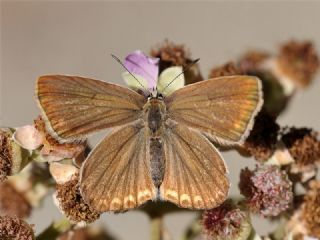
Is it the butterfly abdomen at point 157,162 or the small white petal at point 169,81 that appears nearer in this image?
the butterfly abdomen at point 157,162

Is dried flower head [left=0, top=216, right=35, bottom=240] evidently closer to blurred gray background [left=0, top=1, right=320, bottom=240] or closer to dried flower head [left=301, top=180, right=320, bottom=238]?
dried flower head [left=301, top=180, right=320, bottom=238]

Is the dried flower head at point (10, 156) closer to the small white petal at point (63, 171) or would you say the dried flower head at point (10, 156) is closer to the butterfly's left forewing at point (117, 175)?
the small white petal at point (63, 171)

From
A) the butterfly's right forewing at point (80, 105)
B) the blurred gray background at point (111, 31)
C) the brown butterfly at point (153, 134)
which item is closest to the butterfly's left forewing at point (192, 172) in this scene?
the brown butterfly at point (153, 134)

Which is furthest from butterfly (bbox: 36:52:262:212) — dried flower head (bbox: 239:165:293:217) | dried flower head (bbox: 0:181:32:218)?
dried flower head (bbox: 0:181:32:218)

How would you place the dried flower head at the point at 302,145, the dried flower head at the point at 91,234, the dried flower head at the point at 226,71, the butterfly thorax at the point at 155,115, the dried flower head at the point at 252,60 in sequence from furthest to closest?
the dried flower head at the point at 252,60
the dried flower head at the point at 91,234
the dried flower head at the point at 226,71
the dried flower head at the point at 302,145
the butterfly thorax at the point at 155,115

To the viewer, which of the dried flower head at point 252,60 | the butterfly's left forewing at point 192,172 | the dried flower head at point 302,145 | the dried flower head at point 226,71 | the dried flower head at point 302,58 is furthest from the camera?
the dried flower head at point 302,58

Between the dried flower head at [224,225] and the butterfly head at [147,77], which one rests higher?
the butterfly head at [147,77]

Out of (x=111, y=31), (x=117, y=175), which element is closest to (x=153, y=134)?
(x=117, y=175)
